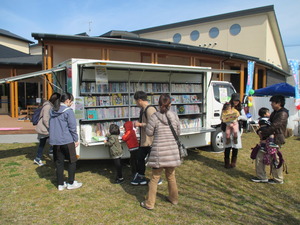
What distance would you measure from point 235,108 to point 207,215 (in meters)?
3.17

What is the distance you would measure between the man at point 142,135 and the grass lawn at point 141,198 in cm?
19

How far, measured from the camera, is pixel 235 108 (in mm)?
5922

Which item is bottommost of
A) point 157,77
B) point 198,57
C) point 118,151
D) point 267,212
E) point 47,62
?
point 267,212

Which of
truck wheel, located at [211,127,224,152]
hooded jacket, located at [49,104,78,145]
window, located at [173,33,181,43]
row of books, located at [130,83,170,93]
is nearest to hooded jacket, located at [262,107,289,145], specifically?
truck wheel, located at [211,127,224,152]

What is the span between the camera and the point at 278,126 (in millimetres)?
4441

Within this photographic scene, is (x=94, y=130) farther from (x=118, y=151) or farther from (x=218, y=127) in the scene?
(x=218, y=127)

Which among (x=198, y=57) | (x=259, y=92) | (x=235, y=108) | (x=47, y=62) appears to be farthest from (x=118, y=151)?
(x=259, y=92)

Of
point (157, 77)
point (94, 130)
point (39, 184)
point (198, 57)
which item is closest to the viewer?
point (39, 184)

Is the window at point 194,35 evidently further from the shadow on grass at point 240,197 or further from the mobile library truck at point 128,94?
the shadow on grass at point 240,197

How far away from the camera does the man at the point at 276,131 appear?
14.6 ft

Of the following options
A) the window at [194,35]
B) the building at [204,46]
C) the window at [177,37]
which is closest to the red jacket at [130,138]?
the building at [204,46]

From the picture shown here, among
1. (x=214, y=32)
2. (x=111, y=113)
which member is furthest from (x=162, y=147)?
(x=214, y=32)

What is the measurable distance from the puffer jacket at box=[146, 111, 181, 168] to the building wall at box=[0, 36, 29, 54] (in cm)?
2137

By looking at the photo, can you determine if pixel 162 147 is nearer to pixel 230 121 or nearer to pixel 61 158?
pixel 61 158
